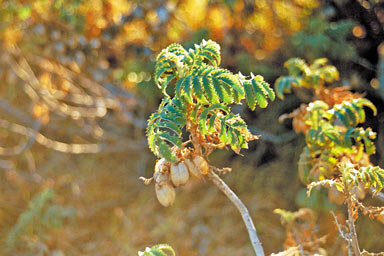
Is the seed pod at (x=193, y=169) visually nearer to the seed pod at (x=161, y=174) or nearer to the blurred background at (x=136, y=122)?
the seed pod at (x=161, y=174)

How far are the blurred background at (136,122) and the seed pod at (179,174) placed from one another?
30.9 inches

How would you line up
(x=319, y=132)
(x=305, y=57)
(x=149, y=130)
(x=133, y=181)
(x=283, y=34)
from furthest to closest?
(x=133, y=181) < (x=283, y=34) < (x=305, y=57) < (x=319, y=132) < (x=149, y=130)

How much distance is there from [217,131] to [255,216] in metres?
1.07

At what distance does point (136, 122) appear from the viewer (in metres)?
2.28

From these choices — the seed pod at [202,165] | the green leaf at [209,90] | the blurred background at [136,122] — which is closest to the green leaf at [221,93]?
the green leaf at [209,90]

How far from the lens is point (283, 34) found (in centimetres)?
219

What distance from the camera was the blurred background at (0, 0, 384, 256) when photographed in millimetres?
1927

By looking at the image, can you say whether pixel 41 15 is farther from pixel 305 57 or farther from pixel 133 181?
pixel 305 57

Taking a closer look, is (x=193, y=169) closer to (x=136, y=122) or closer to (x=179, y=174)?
(x=179, y=174)

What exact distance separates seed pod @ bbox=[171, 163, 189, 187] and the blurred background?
0.79 meters

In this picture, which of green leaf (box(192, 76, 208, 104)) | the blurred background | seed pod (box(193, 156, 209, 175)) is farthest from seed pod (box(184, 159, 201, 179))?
the blurred background

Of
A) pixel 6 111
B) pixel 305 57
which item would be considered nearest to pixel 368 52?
pixel 305 57

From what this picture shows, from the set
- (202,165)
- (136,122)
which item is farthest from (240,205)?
(136,122)

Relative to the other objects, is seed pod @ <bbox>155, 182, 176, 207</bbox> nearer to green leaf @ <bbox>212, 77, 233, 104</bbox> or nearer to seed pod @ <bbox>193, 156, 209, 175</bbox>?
seed pod @ <bbox>193, 156, 209, 175</bbox>
